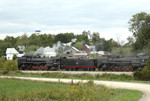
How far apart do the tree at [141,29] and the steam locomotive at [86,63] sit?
31.1 m

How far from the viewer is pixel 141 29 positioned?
74.2 metres

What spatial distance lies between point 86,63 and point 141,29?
34.8 meters

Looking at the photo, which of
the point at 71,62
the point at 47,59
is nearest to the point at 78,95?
the point at 71,62

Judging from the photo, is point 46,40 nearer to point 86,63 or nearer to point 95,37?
point 95,37

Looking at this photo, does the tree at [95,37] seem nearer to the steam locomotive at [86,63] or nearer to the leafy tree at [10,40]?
the leafy tree at [10,40]

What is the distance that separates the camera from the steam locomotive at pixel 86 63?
41062 mm

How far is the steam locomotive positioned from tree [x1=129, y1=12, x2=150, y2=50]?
31.1m

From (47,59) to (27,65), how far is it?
185 inches

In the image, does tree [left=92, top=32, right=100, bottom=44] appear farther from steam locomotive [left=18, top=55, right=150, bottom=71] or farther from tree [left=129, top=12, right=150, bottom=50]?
steam locomotive [left=18, top=55, right=150, bottom=71]

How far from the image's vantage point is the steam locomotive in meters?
41.1

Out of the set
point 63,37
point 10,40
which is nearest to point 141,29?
point 63,37

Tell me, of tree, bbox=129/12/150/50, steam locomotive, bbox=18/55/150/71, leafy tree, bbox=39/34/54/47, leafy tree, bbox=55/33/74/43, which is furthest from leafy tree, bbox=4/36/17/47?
steam locomotive, bbox=18/55/150/71

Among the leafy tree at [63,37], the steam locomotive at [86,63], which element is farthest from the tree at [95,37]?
the steam locomotive at [86,63]

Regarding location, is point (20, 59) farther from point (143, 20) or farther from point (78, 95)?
point (143, 20)
